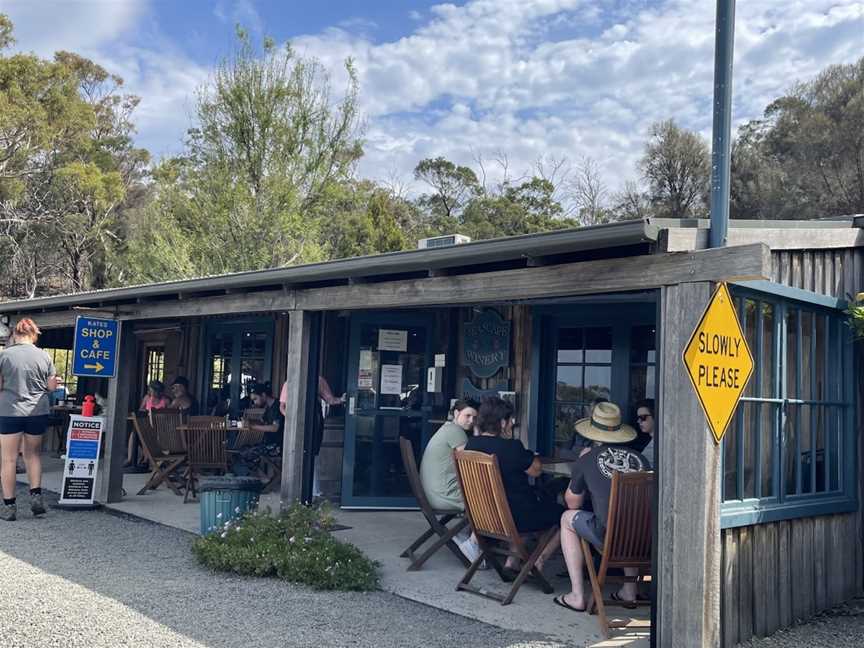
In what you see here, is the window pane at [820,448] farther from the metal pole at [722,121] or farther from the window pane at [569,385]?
the window pane at [569,385]

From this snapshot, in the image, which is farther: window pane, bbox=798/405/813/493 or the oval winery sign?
the oval winery sign

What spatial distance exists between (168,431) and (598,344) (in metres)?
4.65

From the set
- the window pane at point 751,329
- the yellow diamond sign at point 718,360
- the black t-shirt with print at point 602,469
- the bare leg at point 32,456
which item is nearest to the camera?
the yellow diamond sign at point 718,360

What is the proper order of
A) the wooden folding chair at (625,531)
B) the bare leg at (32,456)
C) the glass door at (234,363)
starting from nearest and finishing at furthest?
the wooden folding chair at (625,531) < the bare leg at (32,456) < the glass door at (234,363)

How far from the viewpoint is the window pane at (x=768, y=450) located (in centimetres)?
493

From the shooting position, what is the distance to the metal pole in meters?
4.09

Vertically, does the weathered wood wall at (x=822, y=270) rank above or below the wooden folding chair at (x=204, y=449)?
above

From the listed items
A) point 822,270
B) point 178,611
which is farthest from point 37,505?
point 822,270

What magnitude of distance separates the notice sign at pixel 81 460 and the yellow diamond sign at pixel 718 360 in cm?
625

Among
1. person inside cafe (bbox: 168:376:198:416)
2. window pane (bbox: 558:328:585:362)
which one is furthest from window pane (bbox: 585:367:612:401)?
person inside cafe (bbox: 168:376:198:416)

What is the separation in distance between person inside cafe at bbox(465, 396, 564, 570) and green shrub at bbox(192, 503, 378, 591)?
109 cm

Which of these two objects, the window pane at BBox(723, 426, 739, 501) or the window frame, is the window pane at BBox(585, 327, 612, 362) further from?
the window pane at BBox(723, 426, 739, 501)

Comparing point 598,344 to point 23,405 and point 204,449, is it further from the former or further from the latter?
point 23,405

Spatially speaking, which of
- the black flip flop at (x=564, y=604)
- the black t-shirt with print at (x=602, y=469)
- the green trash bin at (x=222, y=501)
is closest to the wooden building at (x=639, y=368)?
the green trash bin at (x=222, y=501)
